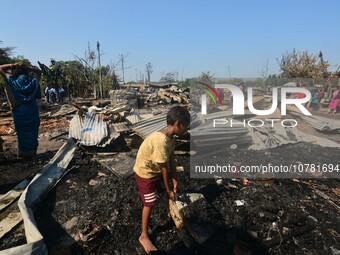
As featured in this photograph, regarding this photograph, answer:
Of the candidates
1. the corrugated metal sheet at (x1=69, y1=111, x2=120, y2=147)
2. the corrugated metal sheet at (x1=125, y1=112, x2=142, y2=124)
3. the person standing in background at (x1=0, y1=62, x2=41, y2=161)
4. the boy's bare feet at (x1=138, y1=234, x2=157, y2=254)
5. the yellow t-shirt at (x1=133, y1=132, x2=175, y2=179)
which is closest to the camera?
the yellow t-shirt at (x1=133, y1=132, x2=175, y2=179)

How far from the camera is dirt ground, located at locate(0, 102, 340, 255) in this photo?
268 centimetres

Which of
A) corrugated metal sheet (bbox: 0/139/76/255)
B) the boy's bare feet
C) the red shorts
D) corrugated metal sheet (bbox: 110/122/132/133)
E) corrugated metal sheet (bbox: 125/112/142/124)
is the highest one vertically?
corrugated metal sheet (bbox: 125/112/142/124)

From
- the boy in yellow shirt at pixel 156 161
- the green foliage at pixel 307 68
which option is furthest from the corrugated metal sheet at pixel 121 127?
the green foliage at pixel 307 68

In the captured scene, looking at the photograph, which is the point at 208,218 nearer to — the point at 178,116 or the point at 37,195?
the point at 178,116

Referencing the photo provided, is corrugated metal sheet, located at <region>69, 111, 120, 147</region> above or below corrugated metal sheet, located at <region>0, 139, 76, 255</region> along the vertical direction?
above

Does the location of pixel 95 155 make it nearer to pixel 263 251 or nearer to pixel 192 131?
pixel 192 131

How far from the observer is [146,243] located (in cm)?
263

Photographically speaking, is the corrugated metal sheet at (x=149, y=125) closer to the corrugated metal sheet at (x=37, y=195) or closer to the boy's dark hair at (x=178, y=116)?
the corrugated metal sheet at (x=37, y=195)

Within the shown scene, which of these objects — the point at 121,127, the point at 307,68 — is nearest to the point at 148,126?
the point at 121,127

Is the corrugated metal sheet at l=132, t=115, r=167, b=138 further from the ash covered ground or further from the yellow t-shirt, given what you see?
the yellow t-shirt

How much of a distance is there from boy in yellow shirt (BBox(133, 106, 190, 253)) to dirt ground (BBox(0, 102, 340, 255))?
38cm

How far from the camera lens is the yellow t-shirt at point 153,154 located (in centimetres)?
247

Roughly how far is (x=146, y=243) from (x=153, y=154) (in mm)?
927

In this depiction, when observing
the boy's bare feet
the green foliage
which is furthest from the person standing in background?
the green foliage
